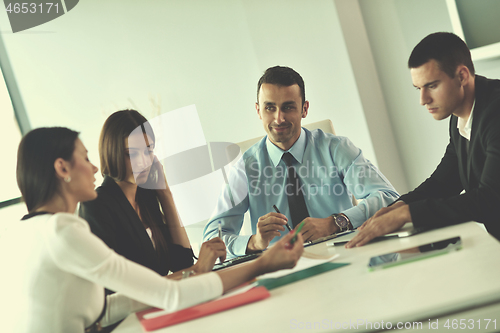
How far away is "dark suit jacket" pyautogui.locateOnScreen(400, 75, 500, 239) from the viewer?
3.99ft

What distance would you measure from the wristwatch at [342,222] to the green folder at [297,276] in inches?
23.2

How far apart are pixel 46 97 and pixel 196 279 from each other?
3.13 m

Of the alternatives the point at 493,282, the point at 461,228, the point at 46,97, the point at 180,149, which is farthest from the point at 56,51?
the point at 493,282

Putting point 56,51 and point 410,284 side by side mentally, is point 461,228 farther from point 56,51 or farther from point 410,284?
point 56,51

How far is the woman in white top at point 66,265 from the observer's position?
35.1 inches

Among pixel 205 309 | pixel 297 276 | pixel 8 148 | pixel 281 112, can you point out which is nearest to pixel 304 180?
pixel 281 112

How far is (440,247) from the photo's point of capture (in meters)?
0.94

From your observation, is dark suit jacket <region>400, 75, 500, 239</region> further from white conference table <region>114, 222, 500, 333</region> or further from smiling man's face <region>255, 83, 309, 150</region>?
smiling man's face <region>255, 83, 309, 150</region>

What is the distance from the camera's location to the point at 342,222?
5.46 ft

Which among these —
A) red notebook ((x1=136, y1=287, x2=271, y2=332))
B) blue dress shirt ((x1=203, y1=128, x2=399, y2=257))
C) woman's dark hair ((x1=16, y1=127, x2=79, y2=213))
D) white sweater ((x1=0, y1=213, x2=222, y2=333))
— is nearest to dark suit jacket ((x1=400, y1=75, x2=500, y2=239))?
blue dress shirt ((x1=203, y1=128, x2=399, y2=257))

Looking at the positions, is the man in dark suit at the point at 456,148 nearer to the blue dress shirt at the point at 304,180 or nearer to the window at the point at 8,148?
the blue dress shirt at the point at 304,180

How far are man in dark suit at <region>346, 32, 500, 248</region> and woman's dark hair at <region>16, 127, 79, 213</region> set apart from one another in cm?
85

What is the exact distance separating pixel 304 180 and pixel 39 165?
1.33m

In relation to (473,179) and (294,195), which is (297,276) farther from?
(294,195)
